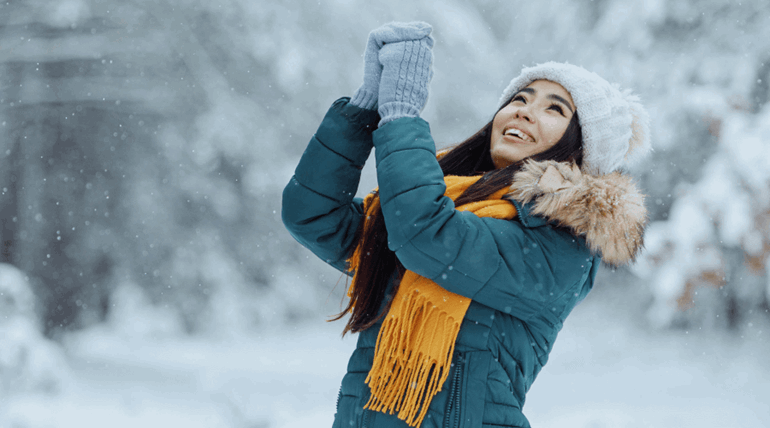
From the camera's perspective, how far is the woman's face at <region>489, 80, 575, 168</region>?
1.19 m

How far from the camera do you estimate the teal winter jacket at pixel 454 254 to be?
2.93 feet

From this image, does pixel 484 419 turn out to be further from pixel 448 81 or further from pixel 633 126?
pixel 448 81

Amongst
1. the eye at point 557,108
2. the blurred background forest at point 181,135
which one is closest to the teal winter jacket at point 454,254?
the eye at point 557,108

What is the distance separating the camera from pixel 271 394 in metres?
3.68

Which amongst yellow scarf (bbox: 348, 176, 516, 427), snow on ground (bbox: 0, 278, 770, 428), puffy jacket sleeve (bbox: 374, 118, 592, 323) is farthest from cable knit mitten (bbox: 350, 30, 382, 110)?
snow on ground (bbox: 0, 278, 770, 428)

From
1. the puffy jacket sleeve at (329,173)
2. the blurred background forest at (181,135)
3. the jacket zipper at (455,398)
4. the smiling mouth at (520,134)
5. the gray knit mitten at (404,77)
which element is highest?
the blurred background forest at (181,135)

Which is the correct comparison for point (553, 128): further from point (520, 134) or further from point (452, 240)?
point (452, 240)

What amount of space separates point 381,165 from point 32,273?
400 centimetres

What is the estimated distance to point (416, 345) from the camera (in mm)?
972

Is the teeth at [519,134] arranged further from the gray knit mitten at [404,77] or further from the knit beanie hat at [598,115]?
the gray knit mitten at [404,77]

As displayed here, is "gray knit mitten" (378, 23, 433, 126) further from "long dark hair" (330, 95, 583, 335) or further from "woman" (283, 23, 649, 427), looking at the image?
"long dark hair" (330, 95, 583, 335)

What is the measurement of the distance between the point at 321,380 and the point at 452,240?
3.19 meters

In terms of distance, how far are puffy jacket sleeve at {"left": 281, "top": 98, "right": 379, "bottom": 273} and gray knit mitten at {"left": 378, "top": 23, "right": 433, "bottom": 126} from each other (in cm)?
9

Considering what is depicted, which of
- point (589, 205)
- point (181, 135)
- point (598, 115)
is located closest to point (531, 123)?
point (598, 115)
